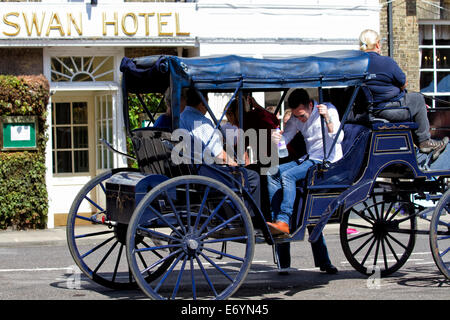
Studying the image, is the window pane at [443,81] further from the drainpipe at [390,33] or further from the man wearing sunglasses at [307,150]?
the man wearing sunglasses at [307,150]

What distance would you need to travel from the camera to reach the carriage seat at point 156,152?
22.6ft

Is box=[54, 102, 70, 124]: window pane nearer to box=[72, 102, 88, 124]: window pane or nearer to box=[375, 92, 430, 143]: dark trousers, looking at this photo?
box=[72, 102, 88, 124]: window pane

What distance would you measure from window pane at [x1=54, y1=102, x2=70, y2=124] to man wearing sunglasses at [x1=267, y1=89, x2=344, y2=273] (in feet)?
29.4

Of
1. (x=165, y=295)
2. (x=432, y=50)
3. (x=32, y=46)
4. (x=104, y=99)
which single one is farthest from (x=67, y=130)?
(x=165, y=295)

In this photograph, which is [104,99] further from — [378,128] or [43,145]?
[378,128]

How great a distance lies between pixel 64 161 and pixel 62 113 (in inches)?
39.3

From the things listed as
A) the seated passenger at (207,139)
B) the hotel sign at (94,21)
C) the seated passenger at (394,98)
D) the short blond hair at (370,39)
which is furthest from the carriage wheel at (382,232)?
the hotel sign at (94,21)

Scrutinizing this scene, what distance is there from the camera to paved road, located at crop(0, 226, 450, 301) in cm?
730

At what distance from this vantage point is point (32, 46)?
48.4ft

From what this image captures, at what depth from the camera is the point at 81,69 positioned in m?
15.4

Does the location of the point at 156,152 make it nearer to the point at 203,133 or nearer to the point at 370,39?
the point at 203,133

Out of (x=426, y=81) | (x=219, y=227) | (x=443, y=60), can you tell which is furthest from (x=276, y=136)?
(x=443, y=60)

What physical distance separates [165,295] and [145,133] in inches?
61.4

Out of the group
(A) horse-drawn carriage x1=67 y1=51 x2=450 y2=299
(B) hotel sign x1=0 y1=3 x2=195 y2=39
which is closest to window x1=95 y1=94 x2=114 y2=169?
(B) hotel sign x1=0 y1=3 x2=195 y2=39
